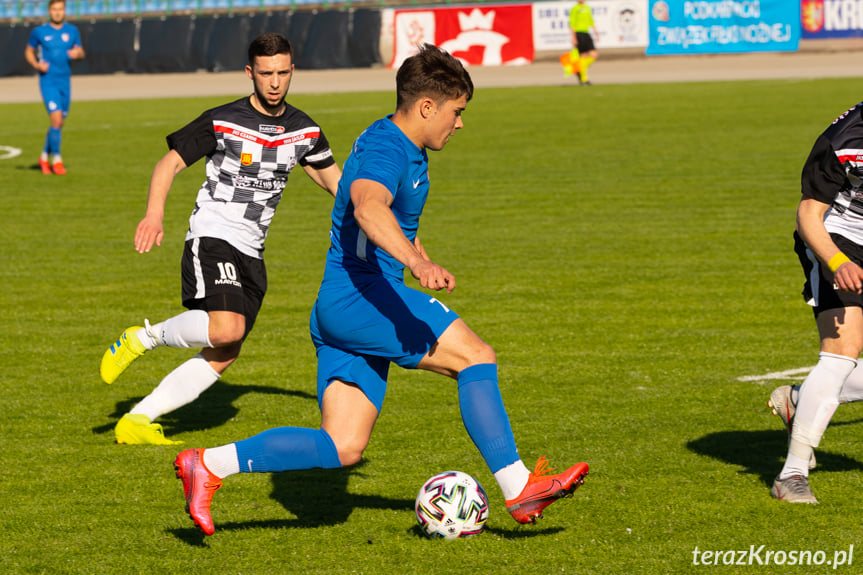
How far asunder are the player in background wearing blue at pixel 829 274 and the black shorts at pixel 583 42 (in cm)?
2841

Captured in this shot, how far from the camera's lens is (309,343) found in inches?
336

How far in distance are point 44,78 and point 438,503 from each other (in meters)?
15.0

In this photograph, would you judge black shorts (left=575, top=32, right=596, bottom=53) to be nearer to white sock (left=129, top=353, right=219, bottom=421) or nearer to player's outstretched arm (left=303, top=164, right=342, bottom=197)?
player's outstretched arm (left=303, top=164, right=342, bottom=197)

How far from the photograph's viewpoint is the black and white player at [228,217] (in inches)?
238

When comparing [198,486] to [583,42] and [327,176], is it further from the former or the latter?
[583,42]

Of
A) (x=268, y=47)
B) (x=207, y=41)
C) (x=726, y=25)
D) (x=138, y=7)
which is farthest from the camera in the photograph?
(x=138, y=7)

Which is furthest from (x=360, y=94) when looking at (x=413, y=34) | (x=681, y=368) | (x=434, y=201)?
(x=681, y=368)

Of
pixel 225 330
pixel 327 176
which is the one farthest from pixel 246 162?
pixel 225 330

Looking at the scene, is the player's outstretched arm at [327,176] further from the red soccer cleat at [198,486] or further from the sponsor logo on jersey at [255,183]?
the red soccer cleat at [198,486]

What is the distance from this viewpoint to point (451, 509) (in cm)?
482

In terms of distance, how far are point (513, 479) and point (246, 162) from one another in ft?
8.18

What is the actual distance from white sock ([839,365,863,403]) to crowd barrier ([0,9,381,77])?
3829 centimetres

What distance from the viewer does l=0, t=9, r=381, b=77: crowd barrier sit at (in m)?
43.0

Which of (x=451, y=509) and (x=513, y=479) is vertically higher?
(x=513, y=479)
